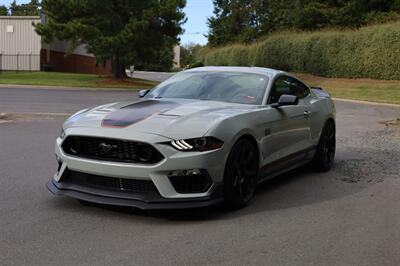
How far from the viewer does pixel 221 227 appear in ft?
16.8

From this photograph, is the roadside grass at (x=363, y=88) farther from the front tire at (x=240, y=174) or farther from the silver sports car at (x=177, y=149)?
the front tire at (x=240, y=174)

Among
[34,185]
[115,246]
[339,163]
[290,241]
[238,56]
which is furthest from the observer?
[238,56]

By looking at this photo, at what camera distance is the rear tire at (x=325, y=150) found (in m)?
7.98

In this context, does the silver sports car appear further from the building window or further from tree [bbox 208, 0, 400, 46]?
the building window

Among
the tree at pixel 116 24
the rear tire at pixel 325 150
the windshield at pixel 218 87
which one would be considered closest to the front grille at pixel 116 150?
the windshield at pixel 218 87

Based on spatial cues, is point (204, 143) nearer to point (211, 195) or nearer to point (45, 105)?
point (211, 195)

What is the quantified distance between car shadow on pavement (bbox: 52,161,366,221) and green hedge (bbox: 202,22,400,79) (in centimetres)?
2599

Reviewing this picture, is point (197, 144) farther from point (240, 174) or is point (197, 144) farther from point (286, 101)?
point (286, 101)

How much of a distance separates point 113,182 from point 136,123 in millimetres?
607

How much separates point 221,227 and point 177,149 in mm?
835

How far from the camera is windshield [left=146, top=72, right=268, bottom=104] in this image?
6574mm

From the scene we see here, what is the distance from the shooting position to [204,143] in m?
5.23

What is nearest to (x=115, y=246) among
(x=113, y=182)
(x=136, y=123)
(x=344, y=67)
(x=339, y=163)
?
(x=113, y=182)

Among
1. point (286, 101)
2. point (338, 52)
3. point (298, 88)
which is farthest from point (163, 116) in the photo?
point (338, 52)
